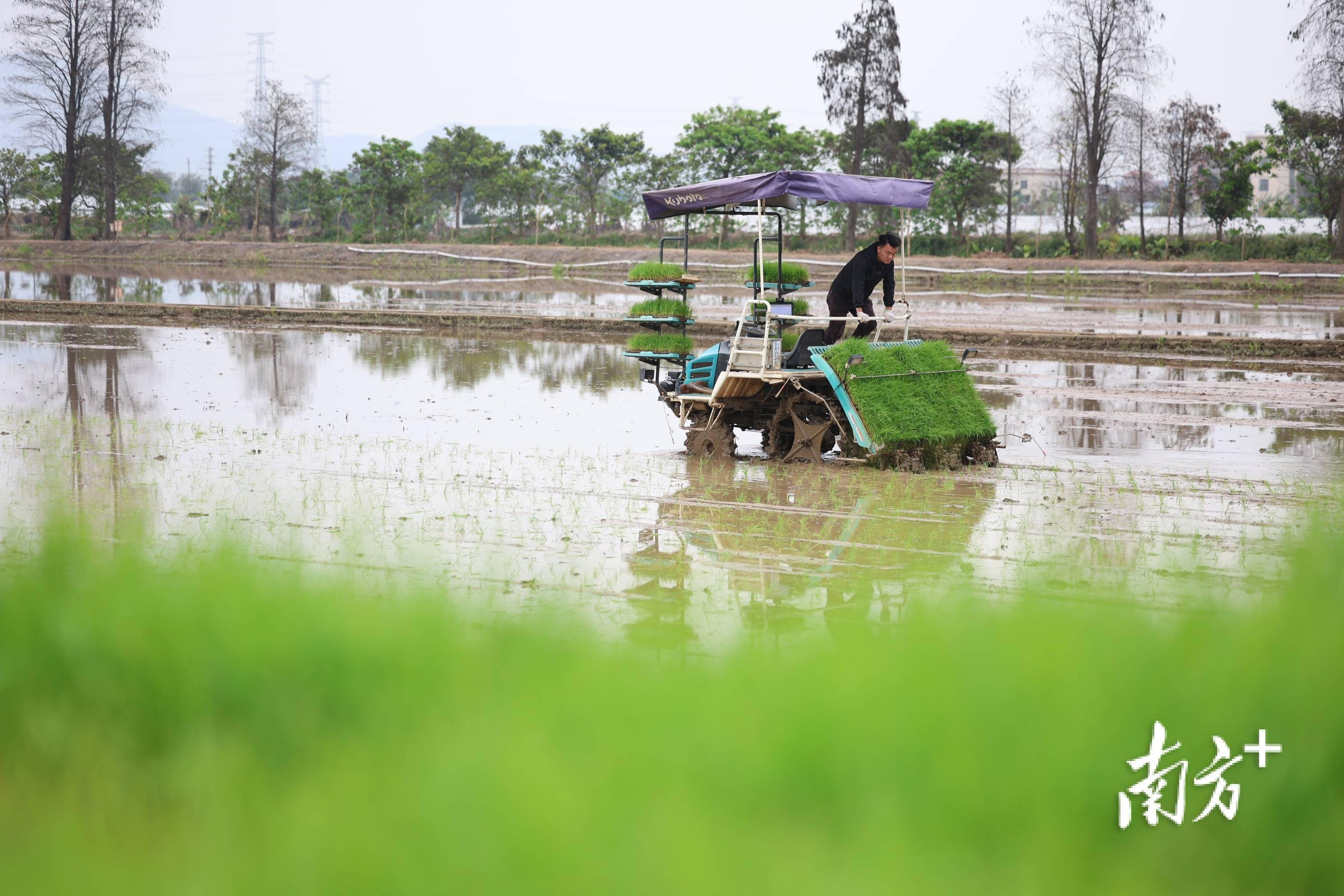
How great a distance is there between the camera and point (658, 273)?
11.3m

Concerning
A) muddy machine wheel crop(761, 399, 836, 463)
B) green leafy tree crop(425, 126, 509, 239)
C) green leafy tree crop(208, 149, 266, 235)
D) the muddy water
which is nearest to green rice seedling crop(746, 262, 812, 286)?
muddy machine wheel crop(761, 399, 836, 463)

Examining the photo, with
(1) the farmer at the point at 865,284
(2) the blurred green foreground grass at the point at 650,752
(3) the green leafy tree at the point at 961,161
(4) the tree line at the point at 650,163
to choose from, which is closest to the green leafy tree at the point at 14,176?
(4) the tree line at the point at 650,163

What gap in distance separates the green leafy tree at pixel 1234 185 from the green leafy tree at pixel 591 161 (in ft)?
87.0

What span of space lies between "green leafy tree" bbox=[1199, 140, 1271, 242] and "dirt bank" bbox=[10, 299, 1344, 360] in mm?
28266

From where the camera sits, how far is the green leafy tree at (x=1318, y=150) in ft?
139

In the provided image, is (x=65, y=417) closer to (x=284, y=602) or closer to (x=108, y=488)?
(x=108, y=488)

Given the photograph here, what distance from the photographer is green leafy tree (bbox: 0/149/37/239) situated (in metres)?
60.0

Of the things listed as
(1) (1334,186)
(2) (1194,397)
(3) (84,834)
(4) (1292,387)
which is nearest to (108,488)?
(3) (84,834)

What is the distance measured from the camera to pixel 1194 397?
15.3 m

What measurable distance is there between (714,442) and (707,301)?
2180 cm

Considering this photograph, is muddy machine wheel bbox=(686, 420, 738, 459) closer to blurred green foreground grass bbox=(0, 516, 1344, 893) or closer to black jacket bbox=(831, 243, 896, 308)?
black jacket bbox=(831, 243, 896, 308)

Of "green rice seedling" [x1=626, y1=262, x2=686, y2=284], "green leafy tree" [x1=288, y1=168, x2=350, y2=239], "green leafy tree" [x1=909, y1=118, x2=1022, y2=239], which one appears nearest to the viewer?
"green rice seedling" [x1=626, y1=262, x2=686, y2=284]

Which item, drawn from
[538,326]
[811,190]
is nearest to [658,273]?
[811,190]

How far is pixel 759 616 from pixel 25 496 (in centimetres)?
578
